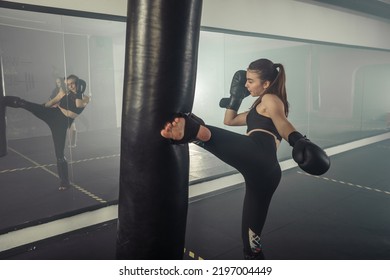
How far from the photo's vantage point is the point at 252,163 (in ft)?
6.94

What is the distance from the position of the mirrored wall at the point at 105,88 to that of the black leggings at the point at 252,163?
285 cm

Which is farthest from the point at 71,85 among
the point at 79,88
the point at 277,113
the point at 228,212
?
the point at 277,113

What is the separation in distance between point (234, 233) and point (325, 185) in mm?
2563

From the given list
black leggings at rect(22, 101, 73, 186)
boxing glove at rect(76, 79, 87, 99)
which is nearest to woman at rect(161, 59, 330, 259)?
boxing glove at rect(76, 79, 87, 99)

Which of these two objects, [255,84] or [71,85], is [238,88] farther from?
[71,85]

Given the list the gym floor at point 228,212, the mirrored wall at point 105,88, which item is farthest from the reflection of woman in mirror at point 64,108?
the mirrored wall at point 105,88

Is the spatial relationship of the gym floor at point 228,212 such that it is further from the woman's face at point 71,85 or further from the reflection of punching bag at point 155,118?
the reflection of punching bag at point 155,118

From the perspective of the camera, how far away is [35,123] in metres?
9.55

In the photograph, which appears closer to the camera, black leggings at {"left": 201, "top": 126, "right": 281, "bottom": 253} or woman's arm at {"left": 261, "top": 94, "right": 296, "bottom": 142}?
black leggings at {"left": 201, "top": 126, "right": 281, "bottom": 253}

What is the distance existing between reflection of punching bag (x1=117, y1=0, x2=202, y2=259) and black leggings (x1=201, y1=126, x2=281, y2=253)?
0.30m

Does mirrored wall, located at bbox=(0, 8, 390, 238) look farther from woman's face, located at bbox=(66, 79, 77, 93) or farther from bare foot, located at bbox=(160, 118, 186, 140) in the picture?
bare foot, located at bbox=(160, 118, 186, 140)

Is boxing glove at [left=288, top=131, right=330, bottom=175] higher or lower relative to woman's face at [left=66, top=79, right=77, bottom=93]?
lower

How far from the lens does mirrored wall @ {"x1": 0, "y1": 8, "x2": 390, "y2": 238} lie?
6.79 m

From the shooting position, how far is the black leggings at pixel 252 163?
1885mm
